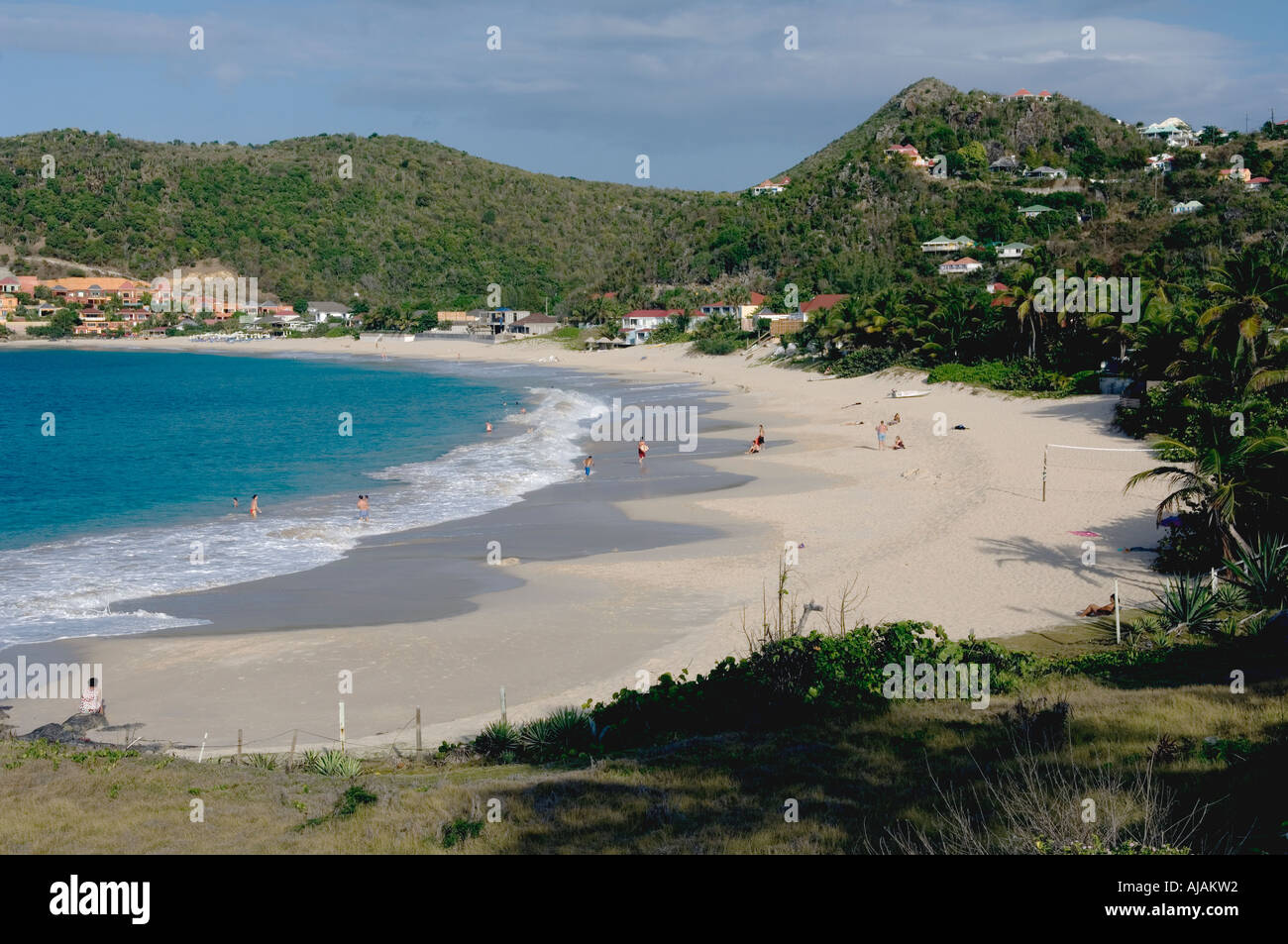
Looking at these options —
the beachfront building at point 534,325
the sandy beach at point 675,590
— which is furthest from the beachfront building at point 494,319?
the sandy beach at point 675,590

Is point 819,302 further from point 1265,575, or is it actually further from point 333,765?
point 333,765

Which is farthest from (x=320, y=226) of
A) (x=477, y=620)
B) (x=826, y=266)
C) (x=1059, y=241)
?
(x=477, y=620)

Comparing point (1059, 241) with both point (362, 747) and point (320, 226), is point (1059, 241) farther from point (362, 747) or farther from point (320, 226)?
point (320, 226)

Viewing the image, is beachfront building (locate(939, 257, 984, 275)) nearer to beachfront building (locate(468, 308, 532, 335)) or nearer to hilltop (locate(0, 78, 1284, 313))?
hilltop (locate(0, 78, 1284, 313))

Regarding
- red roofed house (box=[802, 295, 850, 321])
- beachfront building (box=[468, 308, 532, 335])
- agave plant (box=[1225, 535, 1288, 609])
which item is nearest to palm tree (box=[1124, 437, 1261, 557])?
agave plant (box=[1225, 535, 1288, 609])

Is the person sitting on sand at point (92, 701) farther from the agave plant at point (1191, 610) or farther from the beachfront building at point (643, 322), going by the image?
the beachfront building at point (643, 322)
